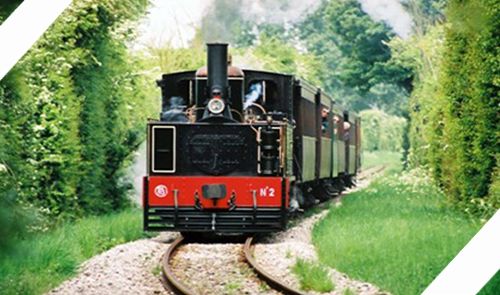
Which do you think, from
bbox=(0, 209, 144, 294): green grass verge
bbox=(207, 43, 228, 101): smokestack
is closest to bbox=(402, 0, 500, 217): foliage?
bbox=(207, 43, 228, 101): smokestack

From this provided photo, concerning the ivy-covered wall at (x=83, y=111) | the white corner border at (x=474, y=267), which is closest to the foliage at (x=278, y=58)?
the ivy-covered wall at (x=83, y=111)

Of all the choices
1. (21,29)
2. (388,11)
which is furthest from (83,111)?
(21,29)

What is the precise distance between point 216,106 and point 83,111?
292 cm

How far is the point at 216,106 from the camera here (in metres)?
8.76

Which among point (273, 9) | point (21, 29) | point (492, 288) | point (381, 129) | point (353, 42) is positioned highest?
point (273, 9)

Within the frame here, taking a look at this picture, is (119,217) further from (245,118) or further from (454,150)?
(454,150)

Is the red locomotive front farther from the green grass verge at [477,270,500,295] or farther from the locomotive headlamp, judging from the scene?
the green grass verge at [477,270,500,295]

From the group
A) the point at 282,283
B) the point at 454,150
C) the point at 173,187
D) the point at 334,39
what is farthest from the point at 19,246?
the point at 334,39

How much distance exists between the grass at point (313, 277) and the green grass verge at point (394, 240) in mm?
219

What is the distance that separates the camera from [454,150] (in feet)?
34.5

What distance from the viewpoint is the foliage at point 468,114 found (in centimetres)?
780

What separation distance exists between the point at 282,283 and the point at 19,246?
3600 mm

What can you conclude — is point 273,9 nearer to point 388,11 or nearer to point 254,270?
point 388,11

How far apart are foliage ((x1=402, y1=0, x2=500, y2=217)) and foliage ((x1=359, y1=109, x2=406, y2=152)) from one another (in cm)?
864
